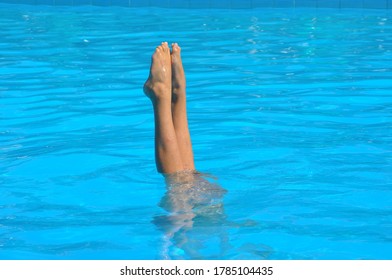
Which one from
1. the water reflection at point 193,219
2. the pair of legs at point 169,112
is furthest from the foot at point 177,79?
the water reflection at point 193,219

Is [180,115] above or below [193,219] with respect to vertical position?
above

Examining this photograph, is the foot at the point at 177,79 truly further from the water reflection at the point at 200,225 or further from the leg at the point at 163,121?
the water reflection at the point at 200,225

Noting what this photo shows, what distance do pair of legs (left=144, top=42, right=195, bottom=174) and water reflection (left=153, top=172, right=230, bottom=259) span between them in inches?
3.8

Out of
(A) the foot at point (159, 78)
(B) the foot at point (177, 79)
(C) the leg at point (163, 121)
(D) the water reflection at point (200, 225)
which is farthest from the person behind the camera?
(B) the foot at point (177, 79)

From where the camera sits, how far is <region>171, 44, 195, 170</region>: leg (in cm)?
419

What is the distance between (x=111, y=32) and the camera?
10.3 meters

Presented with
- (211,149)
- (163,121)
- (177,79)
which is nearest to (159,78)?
(177,79)

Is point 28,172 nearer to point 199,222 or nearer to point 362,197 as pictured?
point 199,222

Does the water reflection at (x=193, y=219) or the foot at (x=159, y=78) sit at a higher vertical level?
the foot at (x=159, y=78)

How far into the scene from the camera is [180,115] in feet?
14.0

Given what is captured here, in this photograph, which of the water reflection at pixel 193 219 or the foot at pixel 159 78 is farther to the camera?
the foot at pixel 159 78

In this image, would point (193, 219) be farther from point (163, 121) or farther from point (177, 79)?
point (177, 79)

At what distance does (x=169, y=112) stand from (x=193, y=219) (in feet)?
2.10

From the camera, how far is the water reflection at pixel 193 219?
11.5 feet
